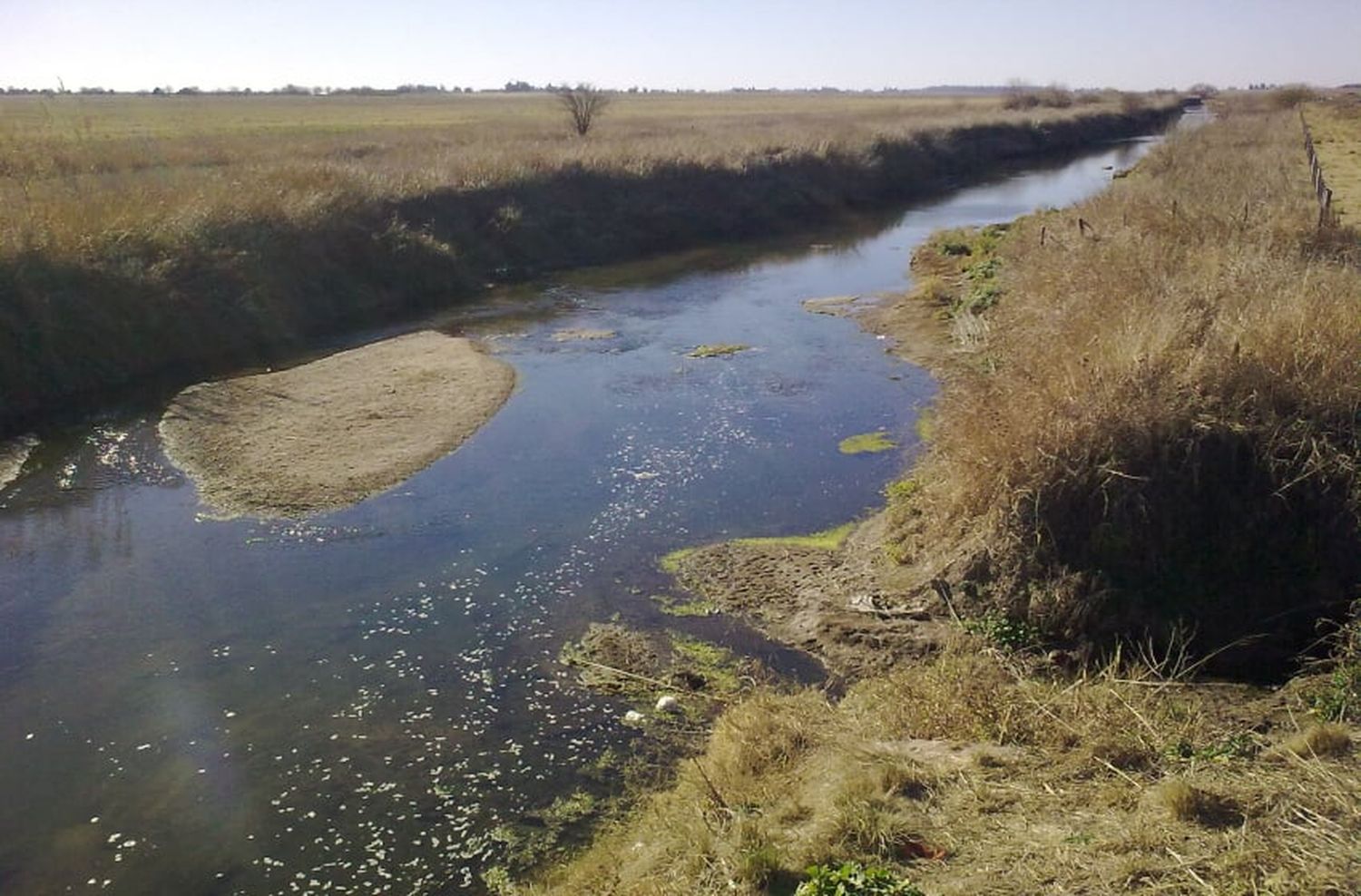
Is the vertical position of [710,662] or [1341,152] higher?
[1341,152]

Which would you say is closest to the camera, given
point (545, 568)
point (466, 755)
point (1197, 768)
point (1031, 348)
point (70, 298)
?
point (1197, 768)

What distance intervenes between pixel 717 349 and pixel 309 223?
10.6 m

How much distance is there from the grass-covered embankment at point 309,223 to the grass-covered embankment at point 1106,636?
1324cm

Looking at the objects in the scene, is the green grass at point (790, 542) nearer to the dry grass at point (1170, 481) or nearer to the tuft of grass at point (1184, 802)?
the dry grass at point (1170, 481)

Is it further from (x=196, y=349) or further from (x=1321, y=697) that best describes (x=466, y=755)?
(x=196, y=349)

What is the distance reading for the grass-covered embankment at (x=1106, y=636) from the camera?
5383 mm

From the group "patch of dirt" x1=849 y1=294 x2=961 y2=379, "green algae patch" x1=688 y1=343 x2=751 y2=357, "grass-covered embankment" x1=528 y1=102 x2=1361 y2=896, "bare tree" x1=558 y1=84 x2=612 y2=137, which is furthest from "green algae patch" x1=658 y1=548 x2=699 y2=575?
"bare tree" x1=558 y1=84 x2=612 y2=137

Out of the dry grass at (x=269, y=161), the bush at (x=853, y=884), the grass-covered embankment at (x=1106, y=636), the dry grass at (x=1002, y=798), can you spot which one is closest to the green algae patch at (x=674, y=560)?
the grass-covered embankment at (x=1106, y=636)

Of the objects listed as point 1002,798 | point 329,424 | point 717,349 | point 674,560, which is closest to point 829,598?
point 674,560

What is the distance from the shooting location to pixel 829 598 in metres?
10.3

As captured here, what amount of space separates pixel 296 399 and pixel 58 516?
180 inches

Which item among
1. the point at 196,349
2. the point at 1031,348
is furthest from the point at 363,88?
the point at 1031,348

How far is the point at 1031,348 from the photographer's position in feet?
40.8

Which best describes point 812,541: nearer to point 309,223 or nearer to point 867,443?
point 867,443
